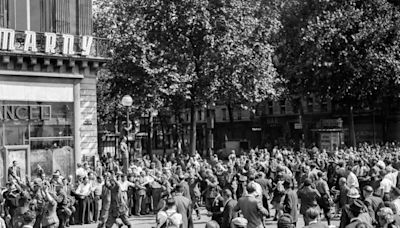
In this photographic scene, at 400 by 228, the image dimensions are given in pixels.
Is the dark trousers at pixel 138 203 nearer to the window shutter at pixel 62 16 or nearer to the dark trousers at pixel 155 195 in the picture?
the dark trousers at pixel 155 195

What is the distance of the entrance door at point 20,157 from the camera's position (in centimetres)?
2595

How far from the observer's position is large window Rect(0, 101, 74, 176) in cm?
2628

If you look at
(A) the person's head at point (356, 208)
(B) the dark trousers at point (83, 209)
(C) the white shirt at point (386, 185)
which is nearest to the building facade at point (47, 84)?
(B) the dark trousers at point (83, 209)

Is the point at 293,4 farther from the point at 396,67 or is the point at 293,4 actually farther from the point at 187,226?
the point at 187,226

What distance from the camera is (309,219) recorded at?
357 inches

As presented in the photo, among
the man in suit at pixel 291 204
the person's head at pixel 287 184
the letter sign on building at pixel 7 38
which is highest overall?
the letter sign on building at pixel 7 38

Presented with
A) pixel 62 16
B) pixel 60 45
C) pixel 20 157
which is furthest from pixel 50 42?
pixel 20 157

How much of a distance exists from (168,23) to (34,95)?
1180 cm

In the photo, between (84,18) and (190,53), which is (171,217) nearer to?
(84,18)

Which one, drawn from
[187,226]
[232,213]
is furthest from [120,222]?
[232,213]

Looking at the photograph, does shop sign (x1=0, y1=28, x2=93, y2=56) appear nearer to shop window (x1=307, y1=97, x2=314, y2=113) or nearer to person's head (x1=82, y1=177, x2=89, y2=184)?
person's head (x1=82, y1=177, x2=89, y2=184)

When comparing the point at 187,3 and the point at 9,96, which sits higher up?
the point at 187,3

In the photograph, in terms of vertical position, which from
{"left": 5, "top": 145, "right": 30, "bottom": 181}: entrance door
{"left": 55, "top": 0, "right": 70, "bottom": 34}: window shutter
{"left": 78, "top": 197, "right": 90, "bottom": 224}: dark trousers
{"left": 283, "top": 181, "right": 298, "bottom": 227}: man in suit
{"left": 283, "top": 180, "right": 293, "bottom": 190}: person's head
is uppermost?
{"left": 55, "top": 0, "right": 70, "bottom": 34}: window shutter

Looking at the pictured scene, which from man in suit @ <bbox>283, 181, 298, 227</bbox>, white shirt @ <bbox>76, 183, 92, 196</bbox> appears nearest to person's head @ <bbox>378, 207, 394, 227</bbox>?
man in suit @ <bbox>283, 181, 298, 227</bbox>
